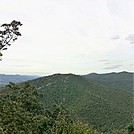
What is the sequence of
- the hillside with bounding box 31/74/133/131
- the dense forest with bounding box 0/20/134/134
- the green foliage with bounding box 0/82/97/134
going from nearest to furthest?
the green foliage with bounding box 0/82/97/134 < the dense forest with bounding box 0/20/134/134 < the hillside with bounding box 31/74/133/131

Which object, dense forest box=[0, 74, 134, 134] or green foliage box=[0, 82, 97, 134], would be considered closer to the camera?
green foliage box=[0, 82, 97, 134]

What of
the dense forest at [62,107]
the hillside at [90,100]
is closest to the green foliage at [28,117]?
the dense forest at [62,107]

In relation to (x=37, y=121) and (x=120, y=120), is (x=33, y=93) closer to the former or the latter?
(x=37, y=121)

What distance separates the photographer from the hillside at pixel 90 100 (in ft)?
313

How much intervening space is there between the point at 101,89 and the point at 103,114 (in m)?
39.6

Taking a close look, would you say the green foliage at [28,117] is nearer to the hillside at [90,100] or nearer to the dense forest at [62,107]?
the dense forest at [62,107]

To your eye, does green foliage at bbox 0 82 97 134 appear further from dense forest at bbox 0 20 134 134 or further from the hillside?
the hillside

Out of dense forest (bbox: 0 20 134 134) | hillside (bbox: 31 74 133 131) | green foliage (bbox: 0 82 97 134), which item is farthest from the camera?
hillside (bbox: 31 74 133 131)

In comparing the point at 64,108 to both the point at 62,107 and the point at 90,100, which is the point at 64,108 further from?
the point at 90,100

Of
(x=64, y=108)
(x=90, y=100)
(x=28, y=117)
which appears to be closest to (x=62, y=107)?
(x=64, y=108)

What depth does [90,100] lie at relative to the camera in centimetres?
11775

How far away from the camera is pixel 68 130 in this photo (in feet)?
65.1

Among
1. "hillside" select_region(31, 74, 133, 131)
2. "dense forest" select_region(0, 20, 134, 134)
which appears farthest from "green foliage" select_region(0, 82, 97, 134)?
"hillside" select_region(31, 74, 133, 131)

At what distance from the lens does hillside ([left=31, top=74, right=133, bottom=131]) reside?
95375mm
